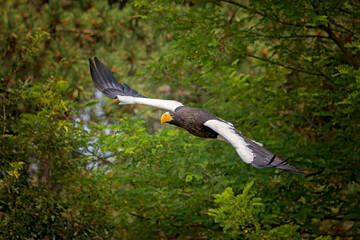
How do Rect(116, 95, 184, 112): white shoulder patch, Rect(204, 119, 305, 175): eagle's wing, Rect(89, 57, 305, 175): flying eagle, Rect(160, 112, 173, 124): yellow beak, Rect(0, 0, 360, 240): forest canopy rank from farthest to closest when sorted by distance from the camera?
Rect(0, 0, 360, 240): forest canopy < Rect(116, 95, 184, 112): white shoulder patch < Rect(160, 112, 173, 124): yellow beak < Rect(89, 57, 305, 175): flying eagle < Rect(204, 119, 305, 175): eagle's wing

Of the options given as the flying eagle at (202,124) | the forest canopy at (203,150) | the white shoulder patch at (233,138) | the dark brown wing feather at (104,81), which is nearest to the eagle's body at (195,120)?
the flying eagle at (202,124)

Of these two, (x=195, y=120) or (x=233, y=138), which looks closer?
(x=233, y=138)

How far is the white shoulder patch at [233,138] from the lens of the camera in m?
4.14

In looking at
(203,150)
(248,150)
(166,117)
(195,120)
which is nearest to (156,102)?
(166,117)

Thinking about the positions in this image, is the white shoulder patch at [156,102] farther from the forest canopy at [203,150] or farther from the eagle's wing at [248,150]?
the eagle's wing at [248,150]

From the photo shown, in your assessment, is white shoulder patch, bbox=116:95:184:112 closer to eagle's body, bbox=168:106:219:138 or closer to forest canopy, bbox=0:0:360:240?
eagle's body, bbox=168:106:219:138

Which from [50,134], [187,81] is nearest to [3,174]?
[50,134]

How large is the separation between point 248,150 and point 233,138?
214 mm

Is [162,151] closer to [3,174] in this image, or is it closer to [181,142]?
[181,142]

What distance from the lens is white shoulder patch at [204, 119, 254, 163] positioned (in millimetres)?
4144

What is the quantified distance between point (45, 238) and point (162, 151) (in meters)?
1.52

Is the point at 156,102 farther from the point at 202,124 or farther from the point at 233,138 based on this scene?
the point at 233,138

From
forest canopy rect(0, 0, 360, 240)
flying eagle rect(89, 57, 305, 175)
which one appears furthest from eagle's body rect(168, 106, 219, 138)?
forest canopy rect(0, 0, 360, 240)

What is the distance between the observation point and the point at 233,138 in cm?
438
